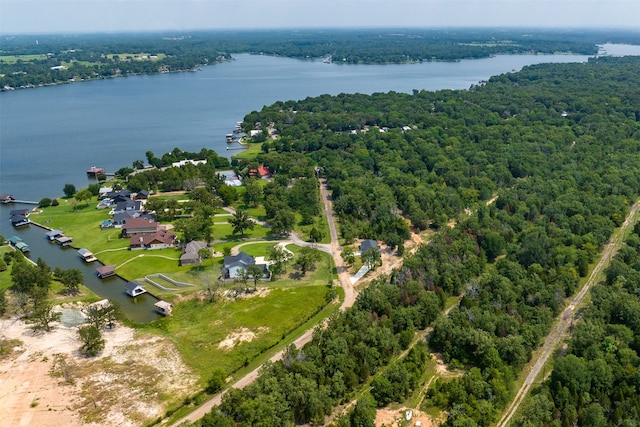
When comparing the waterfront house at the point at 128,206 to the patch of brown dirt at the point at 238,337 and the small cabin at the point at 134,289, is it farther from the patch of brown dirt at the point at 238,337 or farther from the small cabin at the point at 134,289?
the patch of brown dirt at the point at 238,337

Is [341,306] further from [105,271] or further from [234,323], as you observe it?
[105,271]

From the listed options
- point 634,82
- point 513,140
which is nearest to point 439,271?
point 513,140

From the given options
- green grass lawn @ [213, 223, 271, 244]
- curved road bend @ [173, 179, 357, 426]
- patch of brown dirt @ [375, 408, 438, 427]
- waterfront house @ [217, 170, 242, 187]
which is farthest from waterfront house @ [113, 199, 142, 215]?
patch of brown dirt @ [375, 408, 438, 427]

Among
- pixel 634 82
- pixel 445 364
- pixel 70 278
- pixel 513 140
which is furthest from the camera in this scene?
pixel 634 82

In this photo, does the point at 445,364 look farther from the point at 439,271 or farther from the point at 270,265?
the point at 270,265

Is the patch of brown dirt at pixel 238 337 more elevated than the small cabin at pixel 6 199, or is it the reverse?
the small cabin at pixel 6 199

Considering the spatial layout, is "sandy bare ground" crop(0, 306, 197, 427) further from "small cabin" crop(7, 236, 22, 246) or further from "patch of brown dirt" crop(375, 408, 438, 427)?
"small cabin" crop(7, 236, 22, 246)

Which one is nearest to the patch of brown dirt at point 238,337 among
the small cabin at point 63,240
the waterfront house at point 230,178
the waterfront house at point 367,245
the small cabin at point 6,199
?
the waterfront house at point 367,245
